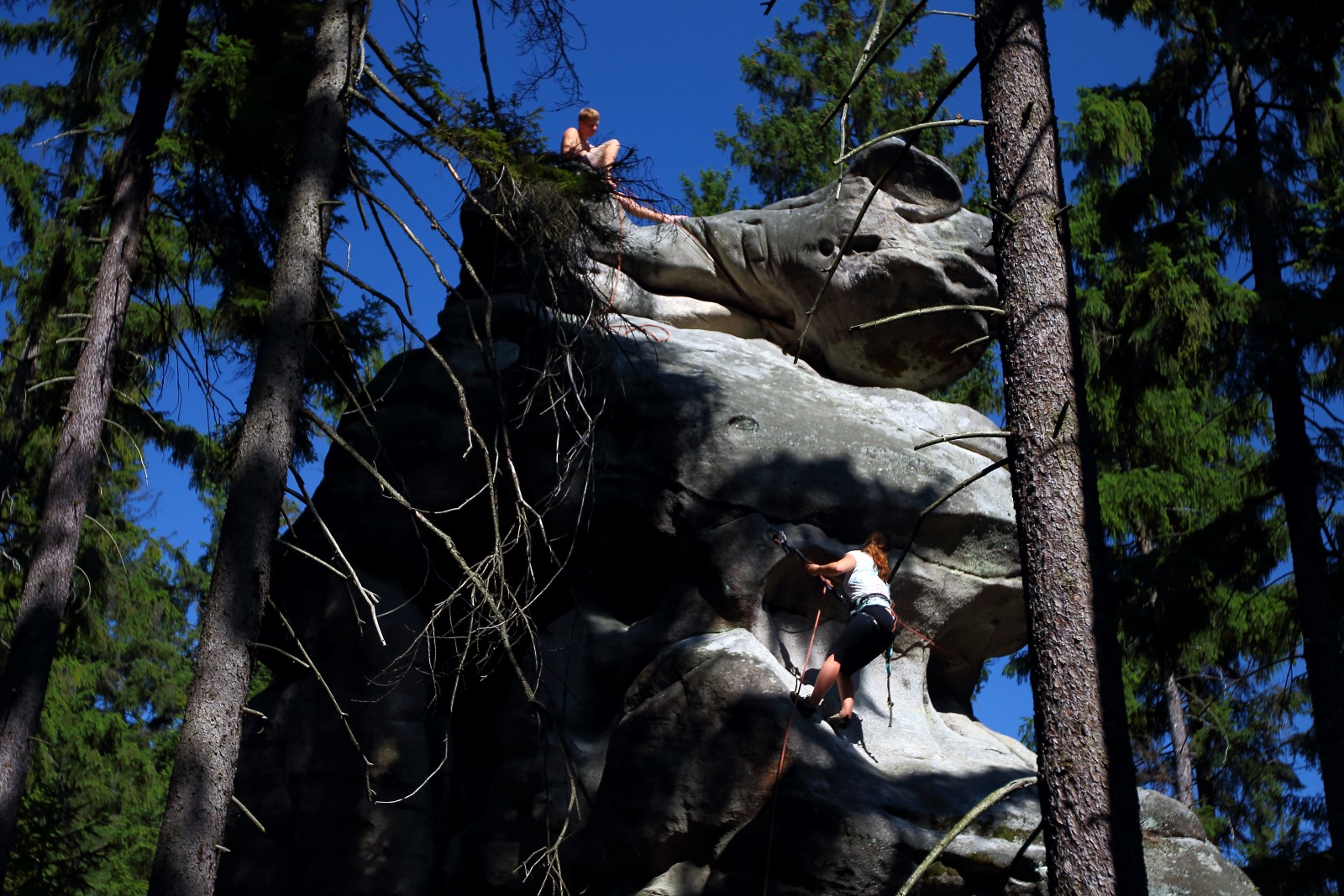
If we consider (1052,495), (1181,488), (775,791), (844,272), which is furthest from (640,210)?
(1181,488)

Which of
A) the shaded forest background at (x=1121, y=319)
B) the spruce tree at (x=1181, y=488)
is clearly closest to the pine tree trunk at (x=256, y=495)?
the shaded forest background at (x=1121, y=319)

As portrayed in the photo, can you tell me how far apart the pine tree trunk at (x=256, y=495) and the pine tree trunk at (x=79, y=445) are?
3.22 meters

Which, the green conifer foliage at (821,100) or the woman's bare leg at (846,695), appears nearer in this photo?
the woman's bare leg at (846,695)

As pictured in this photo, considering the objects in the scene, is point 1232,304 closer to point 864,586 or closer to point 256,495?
point 864,586

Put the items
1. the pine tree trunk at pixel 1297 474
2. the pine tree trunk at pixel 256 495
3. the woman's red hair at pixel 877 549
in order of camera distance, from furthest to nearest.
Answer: the pine tree trunk at pixel 1297 474 < the woman's red hair at pixel 877 549 < the pine tree trunk at pixel 256 495

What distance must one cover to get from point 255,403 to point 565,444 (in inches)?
150

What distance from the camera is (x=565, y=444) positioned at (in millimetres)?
10156

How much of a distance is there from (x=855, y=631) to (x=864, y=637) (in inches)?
2.6

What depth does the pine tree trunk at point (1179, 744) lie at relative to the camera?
15.7m

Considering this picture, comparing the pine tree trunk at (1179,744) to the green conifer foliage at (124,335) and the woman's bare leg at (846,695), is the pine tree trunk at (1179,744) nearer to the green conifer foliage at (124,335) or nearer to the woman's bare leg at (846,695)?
the woman's bare leg at (846,695)

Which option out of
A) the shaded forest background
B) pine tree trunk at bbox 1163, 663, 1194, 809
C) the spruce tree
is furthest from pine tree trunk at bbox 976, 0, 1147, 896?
pine tree trunk at bbox 1163, 663, 1194, 809

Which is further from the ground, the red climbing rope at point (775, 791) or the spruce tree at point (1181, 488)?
the spruce tree at point (1181, 488)

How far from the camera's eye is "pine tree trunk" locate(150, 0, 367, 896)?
5.77 m

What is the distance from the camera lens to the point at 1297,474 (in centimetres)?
1124
